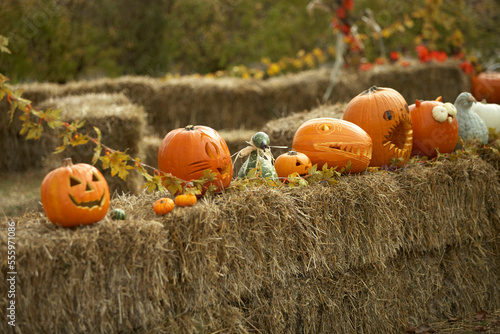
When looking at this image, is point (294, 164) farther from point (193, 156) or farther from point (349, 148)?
point (193, 156)

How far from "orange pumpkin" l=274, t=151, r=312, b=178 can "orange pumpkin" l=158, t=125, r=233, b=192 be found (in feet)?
1.45

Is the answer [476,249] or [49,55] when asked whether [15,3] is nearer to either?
[49,55]

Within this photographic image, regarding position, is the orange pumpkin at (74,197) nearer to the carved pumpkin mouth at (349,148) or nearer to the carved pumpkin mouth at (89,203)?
the carved pumpkin mouth at (89,203)

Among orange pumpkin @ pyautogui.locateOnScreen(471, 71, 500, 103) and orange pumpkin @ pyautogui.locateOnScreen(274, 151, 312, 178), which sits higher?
orange pumpkin @ pyautogui.locateOnScreen(471, 71, 500, 103)

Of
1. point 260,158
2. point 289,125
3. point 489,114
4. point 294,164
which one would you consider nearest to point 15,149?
point 289,125

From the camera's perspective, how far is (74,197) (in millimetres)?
2322

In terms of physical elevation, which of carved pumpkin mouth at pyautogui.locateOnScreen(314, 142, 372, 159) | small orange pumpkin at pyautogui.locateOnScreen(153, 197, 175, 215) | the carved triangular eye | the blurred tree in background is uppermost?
the blurred tree in background

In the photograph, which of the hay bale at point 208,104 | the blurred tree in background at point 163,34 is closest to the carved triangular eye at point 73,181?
the hay bale at point 208,104

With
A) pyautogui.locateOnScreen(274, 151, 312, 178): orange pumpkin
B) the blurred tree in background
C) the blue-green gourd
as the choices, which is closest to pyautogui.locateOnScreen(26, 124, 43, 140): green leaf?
the blue-green gourd

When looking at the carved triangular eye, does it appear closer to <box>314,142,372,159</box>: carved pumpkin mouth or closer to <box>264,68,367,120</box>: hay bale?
<box>314,142,372,159</box>: carved pumpkin mouth

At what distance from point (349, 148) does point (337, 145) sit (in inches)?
2.8

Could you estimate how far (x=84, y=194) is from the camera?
2352 mm

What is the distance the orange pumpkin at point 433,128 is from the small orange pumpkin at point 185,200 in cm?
177

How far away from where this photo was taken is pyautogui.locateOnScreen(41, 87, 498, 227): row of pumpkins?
7.81 feet
